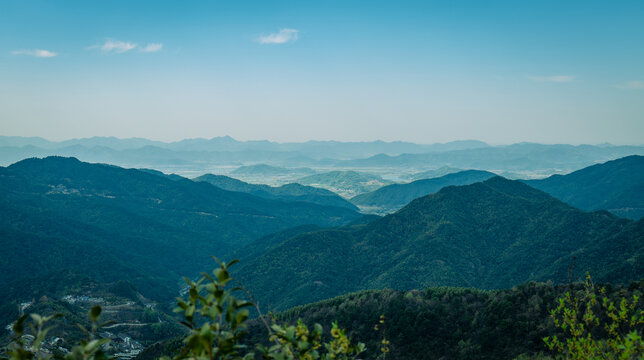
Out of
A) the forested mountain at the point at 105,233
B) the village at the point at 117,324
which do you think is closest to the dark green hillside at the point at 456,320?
the village at the point at 117,324

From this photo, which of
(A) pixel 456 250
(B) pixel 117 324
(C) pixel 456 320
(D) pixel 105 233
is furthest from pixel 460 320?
(D) pixel 105 233

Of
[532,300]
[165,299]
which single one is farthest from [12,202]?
[532,300]

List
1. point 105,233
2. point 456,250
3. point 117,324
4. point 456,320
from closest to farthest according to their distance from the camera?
point 456,320, point 117,324, point 456,250, point 105,233

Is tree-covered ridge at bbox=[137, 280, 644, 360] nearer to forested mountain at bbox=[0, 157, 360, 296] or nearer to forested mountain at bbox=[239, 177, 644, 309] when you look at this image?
forested mountain at bbox=[239, 177, 644, 309]

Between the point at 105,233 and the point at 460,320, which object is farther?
the point at 105,233

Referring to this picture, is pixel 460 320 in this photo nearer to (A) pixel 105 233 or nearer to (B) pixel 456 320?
(B) pixel 456 320

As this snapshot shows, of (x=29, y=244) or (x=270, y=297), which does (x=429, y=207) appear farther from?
(x=29, y=244)

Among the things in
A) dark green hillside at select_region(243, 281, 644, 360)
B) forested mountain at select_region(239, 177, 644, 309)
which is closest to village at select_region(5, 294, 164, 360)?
forested mountain at select_region(239, 177, 644, 309)

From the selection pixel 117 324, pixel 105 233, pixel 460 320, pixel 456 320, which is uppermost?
pixel 460 320

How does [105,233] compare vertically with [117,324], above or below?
above
